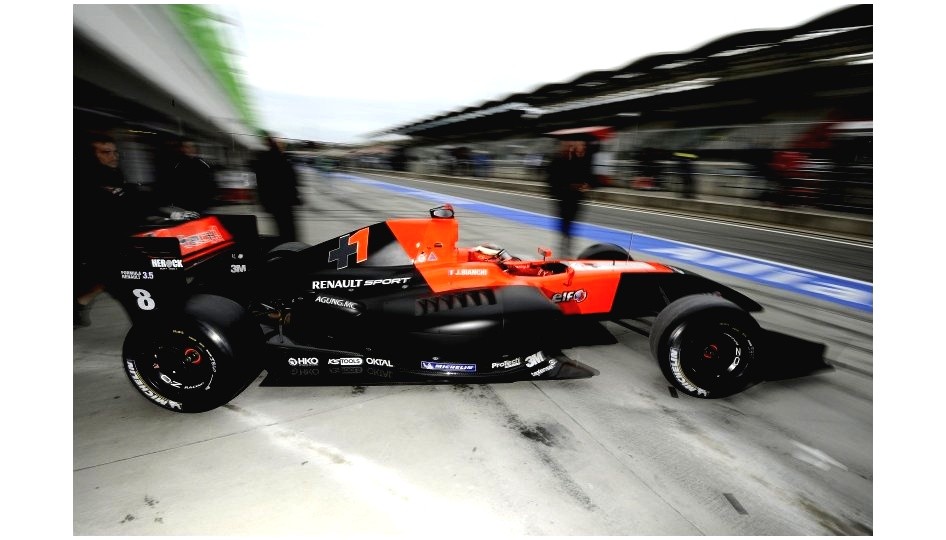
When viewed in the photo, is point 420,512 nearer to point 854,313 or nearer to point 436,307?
point 436,307

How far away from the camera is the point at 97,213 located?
142 inches

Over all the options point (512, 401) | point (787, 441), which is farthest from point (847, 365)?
point (512, 401)

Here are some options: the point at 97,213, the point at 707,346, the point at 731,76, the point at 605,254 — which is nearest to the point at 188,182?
the point at 97,213

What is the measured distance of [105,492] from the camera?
2014 millimetres

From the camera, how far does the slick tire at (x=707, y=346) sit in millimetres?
2779

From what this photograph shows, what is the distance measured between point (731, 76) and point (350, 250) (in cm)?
1506

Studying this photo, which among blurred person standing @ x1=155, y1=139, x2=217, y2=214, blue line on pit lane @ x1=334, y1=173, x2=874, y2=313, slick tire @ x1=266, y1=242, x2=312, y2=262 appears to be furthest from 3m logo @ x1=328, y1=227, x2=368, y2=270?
blue line on pit lane @ x1=334, y1=173, x2=874, y2=313

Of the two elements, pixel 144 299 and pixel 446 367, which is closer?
pixel 446 367

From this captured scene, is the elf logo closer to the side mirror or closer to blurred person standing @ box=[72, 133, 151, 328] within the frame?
the side mirror

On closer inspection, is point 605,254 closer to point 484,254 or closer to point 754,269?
point 484,254

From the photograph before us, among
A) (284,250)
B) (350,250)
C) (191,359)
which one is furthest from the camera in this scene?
(284,250)

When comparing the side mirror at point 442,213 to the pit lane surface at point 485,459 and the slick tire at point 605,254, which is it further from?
the slick tire at point 605,254

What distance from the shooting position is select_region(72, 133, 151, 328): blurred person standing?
3.34 meters

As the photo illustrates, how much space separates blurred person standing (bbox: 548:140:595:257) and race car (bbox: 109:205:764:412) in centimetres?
240
